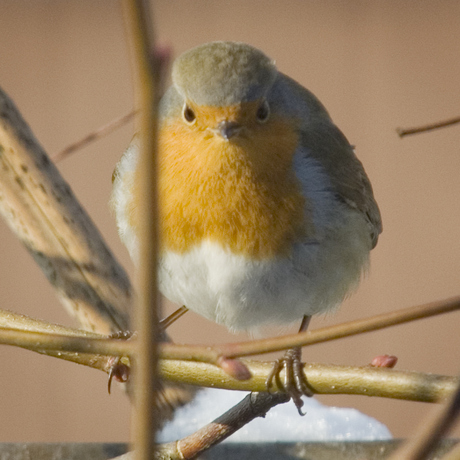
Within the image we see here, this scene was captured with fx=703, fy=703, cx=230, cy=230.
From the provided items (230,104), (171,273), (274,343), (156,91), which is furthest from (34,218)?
(156,91)

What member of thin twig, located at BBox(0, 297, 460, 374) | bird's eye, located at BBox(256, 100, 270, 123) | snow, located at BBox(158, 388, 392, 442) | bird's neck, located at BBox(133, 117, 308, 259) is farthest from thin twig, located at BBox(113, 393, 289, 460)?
thin twig, located at BBox(0, 297, 460, 374)

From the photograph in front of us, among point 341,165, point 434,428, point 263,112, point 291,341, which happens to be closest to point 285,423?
point 341,165

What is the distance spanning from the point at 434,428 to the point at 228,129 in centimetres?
93

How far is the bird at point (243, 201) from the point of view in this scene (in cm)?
128

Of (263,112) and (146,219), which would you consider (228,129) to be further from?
(146,219)

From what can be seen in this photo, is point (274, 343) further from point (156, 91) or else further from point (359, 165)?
point (359, 165)

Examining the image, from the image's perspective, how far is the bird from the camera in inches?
50.4

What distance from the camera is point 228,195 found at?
1312 millimetres

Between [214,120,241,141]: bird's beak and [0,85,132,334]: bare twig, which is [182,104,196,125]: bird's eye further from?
[0,85,132,334]: bare twig

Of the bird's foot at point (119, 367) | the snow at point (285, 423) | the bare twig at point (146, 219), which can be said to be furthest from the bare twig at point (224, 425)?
the bare twig at point (146, 219)

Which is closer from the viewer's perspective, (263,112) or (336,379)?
(336,379)

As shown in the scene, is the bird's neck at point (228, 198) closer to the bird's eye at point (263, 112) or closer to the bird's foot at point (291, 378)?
the bird's eye at point (263, 112)

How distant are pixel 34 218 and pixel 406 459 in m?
1.38

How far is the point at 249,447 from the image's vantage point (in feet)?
4.37
